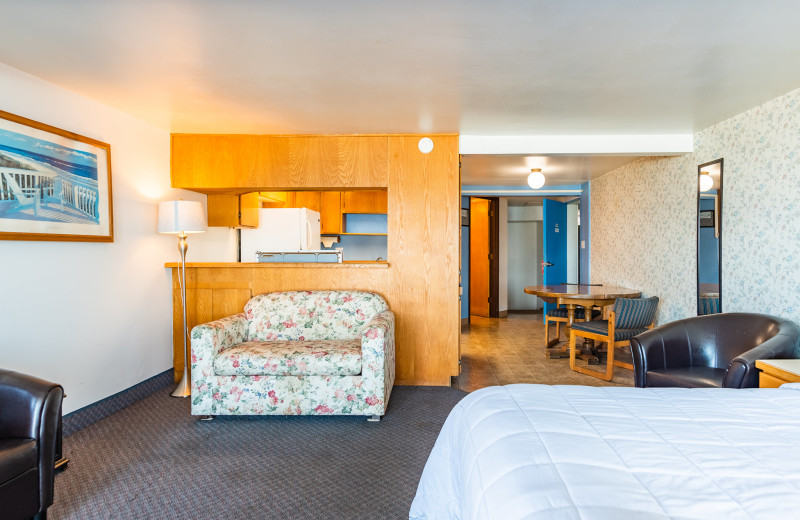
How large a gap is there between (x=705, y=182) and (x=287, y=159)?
3452 mm

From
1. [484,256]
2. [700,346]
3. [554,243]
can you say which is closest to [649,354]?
[700,346]

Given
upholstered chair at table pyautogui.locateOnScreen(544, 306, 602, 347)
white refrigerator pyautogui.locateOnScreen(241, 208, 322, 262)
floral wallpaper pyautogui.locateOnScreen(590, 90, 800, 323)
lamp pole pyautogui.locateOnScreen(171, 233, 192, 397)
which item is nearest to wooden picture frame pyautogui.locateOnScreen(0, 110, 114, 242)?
lamp pole pyautogui.locateOnScreen(171, 233, 192, 397)

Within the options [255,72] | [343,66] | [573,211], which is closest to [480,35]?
[343,66]

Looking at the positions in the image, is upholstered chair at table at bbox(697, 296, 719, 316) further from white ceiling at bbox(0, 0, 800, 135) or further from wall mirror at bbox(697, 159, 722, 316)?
white ceiling at bbox(0, 0, 800, 135)

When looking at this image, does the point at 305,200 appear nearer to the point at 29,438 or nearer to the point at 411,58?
the point at 411,58

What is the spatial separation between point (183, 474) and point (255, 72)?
2.18m

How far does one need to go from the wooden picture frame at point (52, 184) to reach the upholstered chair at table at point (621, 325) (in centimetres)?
408

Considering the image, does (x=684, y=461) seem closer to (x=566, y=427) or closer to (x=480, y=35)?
(x=566, y=427)

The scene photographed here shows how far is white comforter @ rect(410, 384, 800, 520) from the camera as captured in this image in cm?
93

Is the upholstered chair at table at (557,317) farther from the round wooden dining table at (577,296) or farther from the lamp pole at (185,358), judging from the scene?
the lamp pole at (185,358)

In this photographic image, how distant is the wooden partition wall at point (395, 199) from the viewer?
3.81m

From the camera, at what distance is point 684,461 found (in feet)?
3.66

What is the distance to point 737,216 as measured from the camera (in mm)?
3254

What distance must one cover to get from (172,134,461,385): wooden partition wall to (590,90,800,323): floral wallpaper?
6.65 ft
